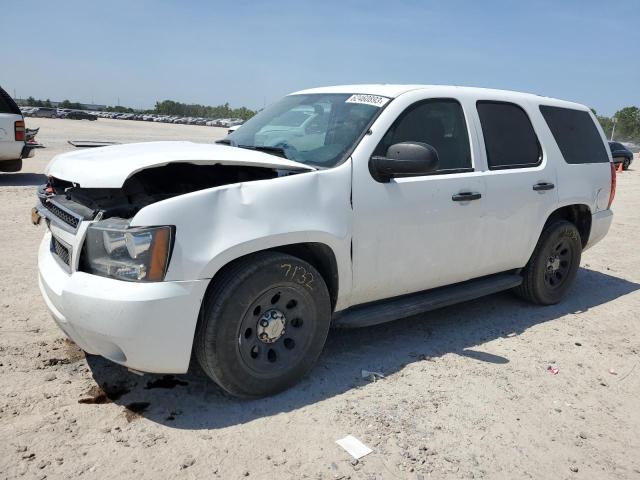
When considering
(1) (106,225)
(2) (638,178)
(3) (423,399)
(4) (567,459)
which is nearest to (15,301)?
(1) (106,225)

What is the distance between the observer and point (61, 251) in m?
3.22

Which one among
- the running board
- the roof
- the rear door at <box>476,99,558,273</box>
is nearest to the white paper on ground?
the running board

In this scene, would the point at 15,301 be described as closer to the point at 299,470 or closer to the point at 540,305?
the point at 299,470

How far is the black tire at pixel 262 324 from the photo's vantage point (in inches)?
116

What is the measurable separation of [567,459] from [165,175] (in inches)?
113

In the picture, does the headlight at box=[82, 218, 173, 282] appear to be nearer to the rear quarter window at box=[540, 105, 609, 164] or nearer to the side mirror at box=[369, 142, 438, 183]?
the side mirror at box=[369, 142, 438, 183]

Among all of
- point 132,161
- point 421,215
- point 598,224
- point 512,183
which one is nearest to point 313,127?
point 421,215

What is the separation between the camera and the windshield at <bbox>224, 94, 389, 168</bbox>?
3.60m

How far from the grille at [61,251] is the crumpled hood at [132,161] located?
391 mm

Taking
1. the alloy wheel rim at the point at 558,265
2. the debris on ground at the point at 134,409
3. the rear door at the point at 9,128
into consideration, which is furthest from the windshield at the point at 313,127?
the rear door at the point at 9,128

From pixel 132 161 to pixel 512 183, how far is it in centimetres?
293

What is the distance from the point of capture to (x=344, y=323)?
3564 millimetres

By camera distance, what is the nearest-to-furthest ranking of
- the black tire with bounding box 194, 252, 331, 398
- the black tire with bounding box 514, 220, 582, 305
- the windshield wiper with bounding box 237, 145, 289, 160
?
the black tire with bounding box 194, 252, 331, 398 → the windshield wiper with bounding box 237, 145, 289, 160 → the black tire with bounding box 514, 220, 582, 305

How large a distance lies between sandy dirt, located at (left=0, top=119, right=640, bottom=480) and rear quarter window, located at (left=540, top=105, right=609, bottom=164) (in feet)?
5.51
